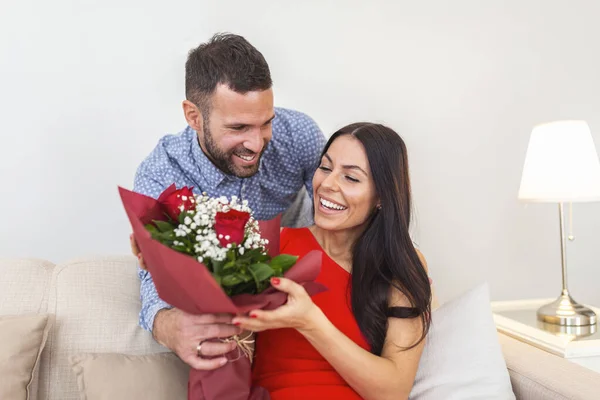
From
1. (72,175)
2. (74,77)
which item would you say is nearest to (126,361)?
(72,175)

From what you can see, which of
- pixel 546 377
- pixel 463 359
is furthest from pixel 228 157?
pixel 546 377

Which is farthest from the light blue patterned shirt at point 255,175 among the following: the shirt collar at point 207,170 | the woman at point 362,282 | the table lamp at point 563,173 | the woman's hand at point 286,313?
the table lamp at point 563,173

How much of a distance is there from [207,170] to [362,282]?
581 mm

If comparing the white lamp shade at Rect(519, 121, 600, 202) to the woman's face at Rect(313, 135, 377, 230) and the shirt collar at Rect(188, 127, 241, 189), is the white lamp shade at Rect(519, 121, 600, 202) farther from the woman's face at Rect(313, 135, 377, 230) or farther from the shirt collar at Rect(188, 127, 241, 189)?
the shirt collar at Rect(188, 127, 241, 189)

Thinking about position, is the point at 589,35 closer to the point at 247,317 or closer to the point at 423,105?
the point at 423,105

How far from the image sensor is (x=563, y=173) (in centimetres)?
241

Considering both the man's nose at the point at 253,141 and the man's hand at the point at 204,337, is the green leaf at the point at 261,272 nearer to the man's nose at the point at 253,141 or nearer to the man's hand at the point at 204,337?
the man's hand at the point at 204,337

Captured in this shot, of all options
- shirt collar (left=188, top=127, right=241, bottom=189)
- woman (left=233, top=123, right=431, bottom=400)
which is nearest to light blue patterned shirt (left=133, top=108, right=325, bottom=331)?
shirt collar (left=188, top=127, right=241, bottom=189)

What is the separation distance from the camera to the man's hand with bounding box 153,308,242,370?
4.94ft

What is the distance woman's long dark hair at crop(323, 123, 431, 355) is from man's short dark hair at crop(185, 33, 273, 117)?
0.30 metres

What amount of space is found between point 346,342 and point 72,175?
1245mm

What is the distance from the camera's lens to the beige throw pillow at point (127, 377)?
5.79 feet

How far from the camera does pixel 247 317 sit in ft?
4.71

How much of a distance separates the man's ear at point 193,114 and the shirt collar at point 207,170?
0.25 feet
